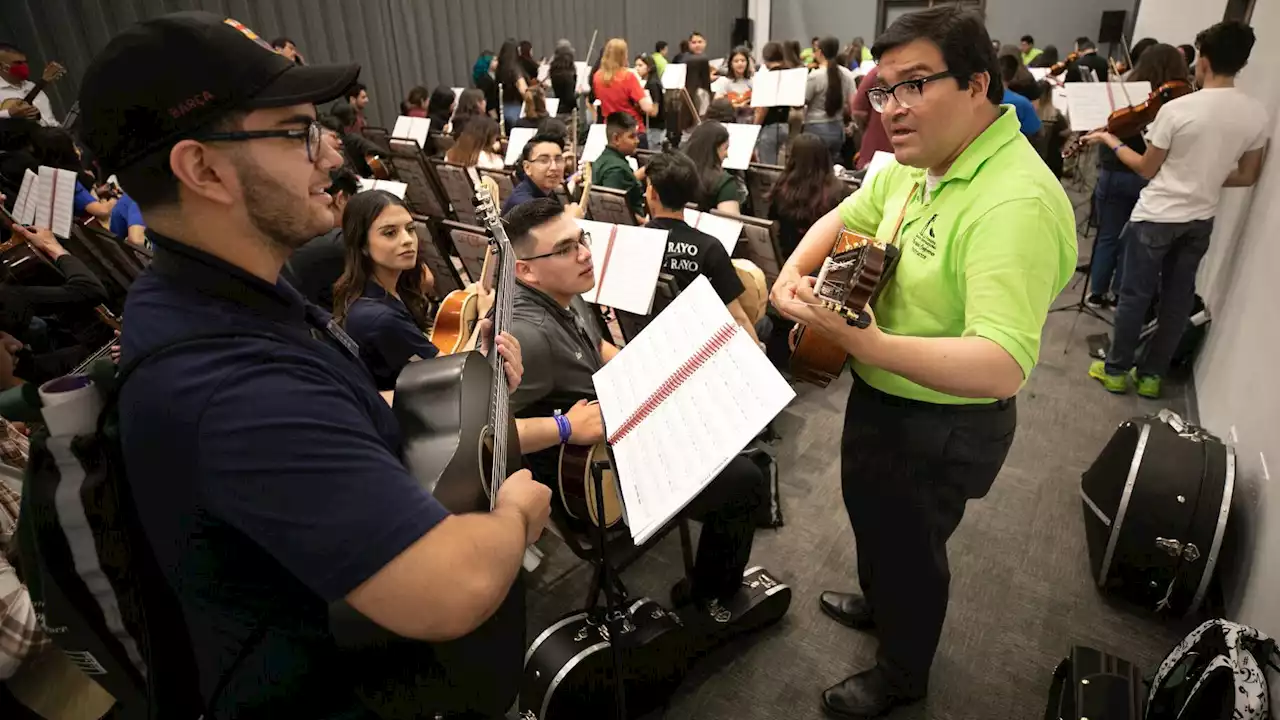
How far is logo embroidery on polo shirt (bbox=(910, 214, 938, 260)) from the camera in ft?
4.94

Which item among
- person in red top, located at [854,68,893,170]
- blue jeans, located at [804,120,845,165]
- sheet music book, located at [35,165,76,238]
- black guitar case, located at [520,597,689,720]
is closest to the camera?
black guitar case, located at [520,597,689,720]

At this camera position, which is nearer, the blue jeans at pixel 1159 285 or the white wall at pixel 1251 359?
the white wall at pixel 1251 359

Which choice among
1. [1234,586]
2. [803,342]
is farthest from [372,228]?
[1234,586]

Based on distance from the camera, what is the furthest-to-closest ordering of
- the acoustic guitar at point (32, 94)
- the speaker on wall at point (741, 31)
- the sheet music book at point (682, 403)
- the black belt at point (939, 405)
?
the speaker on wall at point (741, 31), the acoustic guitar at point (32, 94), the black belt at point (939, 405), the sheet music book at point (682, 403)

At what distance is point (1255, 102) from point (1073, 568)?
92.1 inches

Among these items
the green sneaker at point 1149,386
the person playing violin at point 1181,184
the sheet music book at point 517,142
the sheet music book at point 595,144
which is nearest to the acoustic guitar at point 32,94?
the sheet music book at point 517,142

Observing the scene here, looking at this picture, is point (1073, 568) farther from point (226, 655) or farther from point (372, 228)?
point (372, 228)

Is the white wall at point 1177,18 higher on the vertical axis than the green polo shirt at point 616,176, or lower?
higher

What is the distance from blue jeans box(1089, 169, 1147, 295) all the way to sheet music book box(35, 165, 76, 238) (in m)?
5.59

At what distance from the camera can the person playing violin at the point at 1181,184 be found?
310cm

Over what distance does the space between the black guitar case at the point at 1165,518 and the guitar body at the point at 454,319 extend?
2.44 metres

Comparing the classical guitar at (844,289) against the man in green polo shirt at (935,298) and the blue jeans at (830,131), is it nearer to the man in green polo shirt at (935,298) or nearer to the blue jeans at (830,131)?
the man in green polo shirt at (935,298)

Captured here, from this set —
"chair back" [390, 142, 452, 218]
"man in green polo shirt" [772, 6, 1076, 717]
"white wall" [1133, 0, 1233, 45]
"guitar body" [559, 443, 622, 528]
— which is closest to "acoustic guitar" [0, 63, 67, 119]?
"chair back" [390, 142, 452, 218]

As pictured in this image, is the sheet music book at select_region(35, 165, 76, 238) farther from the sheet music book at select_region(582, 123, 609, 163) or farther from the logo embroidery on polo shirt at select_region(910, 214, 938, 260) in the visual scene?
the logo embroidery on polo shirt at select_region(910, 214, 938, 260)
